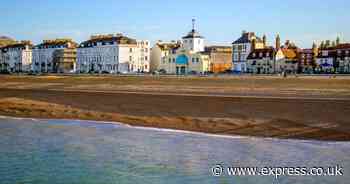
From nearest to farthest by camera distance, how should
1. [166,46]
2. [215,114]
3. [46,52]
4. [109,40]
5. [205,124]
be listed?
1. [205,124]
2. [215,114]
3. [166,46]
4. [109,40]
5. [46,52]

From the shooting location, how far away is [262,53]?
91.9 m

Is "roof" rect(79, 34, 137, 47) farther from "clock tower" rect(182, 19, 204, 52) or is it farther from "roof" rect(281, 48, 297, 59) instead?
"roof" rect(281, 48, 297, 59)

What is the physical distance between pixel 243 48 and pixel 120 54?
2749 centimetres

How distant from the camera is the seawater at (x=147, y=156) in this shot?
27.0ft

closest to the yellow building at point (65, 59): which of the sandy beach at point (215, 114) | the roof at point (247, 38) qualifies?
the roof at point (247, 38)

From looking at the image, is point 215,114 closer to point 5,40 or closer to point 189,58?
point 189,58

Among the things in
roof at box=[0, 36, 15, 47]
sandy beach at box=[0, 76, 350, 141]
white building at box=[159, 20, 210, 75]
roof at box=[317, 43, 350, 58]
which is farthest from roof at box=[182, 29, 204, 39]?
roof at box=[0, 36, 15, 47]

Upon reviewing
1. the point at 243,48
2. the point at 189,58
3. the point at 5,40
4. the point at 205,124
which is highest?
the point at 5,40

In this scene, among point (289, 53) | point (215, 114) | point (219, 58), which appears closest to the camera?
point (215, 114)

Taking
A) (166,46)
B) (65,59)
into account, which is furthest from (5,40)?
(166,46)

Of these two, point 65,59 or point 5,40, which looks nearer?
point 65,59

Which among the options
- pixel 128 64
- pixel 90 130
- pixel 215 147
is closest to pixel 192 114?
pixel 90 130

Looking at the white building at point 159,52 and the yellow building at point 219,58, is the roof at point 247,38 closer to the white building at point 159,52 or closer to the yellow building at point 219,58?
the yellow building at point 219,58

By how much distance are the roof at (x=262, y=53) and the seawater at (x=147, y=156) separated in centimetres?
7866
